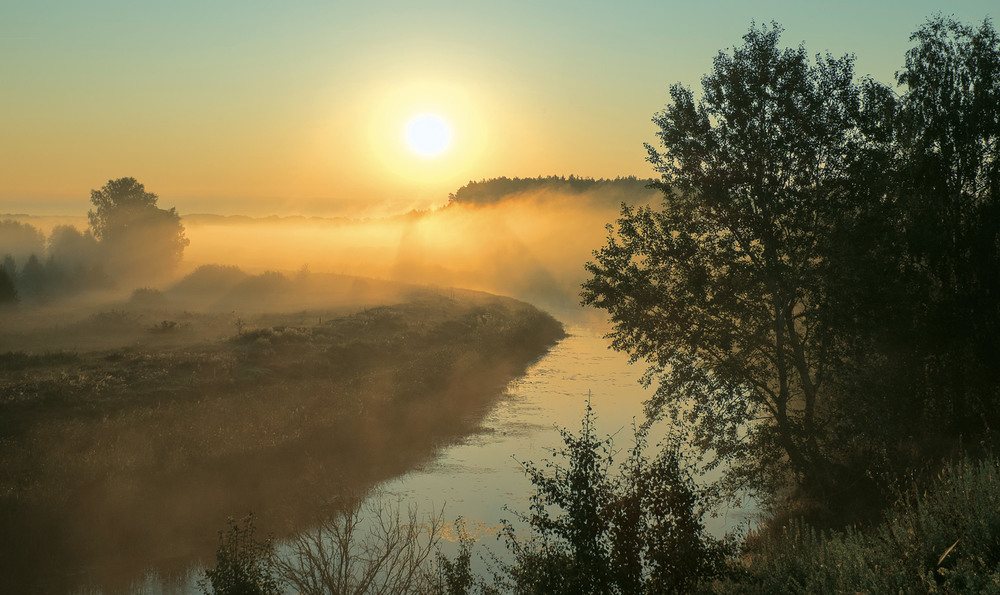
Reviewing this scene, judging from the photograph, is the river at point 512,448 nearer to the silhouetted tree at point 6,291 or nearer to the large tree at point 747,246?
the large tree at point 747,246

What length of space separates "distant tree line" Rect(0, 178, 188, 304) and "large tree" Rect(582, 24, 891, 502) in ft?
284

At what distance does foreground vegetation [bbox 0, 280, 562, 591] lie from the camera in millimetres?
21844

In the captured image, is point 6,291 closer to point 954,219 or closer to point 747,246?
point 747,246

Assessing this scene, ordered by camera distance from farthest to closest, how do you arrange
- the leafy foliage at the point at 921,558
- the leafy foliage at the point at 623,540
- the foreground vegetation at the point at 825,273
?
1. the foreground vegetation at the point at 825,273
2. the leafy foliage at the point at 623,540
3. the leafy foliage at the point at 921,558

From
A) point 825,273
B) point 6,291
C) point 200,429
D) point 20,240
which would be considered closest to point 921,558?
point 825,273

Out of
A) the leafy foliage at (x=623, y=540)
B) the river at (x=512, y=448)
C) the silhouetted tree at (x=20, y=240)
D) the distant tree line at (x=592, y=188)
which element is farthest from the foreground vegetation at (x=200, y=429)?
the distant tree line at (x=592, y=188)

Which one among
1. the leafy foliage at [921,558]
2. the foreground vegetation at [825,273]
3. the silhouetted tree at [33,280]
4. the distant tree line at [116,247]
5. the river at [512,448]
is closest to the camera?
the leafy foliage at [921,558]

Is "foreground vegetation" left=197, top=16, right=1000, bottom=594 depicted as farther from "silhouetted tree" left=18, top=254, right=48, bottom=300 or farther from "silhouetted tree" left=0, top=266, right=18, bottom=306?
"silhouetted tree" left=18, top=254, right=48, bottom=300

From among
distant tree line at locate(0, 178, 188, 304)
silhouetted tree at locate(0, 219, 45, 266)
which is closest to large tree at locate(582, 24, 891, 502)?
distant tree line at locate(0, 178, 188, 304)

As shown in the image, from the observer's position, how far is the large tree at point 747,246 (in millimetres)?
22000

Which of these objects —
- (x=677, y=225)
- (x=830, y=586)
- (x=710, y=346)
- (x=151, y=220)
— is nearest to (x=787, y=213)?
(x=677, y=225)

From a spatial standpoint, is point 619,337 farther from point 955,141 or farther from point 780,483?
point 955,141

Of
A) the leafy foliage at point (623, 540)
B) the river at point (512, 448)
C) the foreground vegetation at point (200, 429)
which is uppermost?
the leafy foliage at point (623, 540)

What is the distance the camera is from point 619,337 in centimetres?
2308
